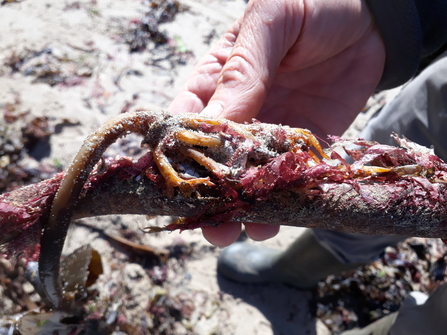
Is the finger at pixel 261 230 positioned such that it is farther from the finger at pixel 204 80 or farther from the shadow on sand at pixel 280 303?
the shadow on sand at pixel 280 303

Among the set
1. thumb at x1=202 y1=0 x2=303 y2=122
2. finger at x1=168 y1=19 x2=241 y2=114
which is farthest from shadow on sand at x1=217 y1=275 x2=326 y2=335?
thumb at x1=202 y1=0 x2=303 y2=122

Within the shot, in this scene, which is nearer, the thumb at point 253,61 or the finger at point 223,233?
the thumb at point 253,61

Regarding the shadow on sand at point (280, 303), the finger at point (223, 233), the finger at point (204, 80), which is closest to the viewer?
the finger at point (223, 233)

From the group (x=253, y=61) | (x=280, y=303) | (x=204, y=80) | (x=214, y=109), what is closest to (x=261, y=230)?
(x=214, y=109)

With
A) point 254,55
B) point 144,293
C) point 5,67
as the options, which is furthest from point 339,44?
point 5,67

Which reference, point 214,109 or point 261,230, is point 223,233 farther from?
point 214,109

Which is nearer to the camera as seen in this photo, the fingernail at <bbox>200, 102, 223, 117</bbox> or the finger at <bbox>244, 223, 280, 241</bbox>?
the fingernail at <bbox>200, 102, 223, 117</bbox>

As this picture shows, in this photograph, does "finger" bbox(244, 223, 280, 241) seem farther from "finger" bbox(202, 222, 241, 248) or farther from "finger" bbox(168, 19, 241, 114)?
"finger" bbox(168, 19, 241, 114)

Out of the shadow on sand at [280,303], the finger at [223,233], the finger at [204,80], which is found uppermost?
the finger at [204,80]

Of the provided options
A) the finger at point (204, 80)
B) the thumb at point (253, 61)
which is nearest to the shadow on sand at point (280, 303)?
the finger at point (204, 80)
